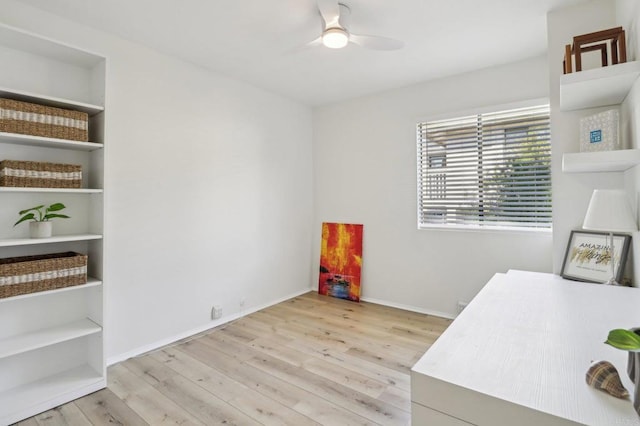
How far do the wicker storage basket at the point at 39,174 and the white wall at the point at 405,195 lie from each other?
9.34 ft

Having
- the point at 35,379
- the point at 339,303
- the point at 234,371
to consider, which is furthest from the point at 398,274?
the point at 35,379

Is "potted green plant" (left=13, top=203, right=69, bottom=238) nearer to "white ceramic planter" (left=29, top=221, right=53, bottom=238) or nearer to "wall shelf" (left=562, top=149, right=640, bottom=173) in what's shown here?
"white ceramic planter" (left=29, top=221, right=53, bottom=238)

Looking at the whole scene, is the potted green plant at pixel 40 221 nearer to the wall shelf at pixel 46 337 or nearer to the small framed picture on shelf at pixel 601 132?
the wall shelf at pixel 46 337

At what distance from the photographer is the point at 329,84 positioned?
11.9ft

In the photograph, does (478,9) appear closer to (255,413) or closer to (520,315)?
(520,315)

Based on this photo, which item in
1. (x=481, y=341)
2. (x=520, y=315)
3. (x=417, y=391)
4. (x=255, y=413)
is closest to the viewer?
(x=417, y=391)

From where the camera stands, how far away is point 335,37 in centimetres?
215

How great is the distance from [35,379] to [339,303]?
9.22ft

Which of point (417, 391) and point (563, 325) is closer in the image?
point (417, 391)

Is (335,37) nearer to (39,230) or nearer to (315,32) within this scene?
(315,32)

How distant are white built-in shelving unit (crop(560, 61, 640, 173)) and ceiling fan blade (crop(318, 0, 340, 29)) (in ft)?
4.46

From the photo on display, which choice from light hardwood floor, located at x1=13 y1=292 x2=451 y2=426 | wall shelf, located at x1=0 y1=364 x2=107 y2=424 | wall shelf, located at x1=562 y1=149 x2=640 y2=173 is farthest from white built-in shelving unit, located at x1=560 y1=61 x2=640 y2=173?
wall shelf, located at x1=0 y1=364 x2=107 y2=424

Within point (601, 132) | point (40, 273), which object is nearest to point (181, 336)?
point (40, 273)

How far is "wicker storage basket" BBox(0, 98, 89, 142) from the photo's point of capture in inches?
74.4
